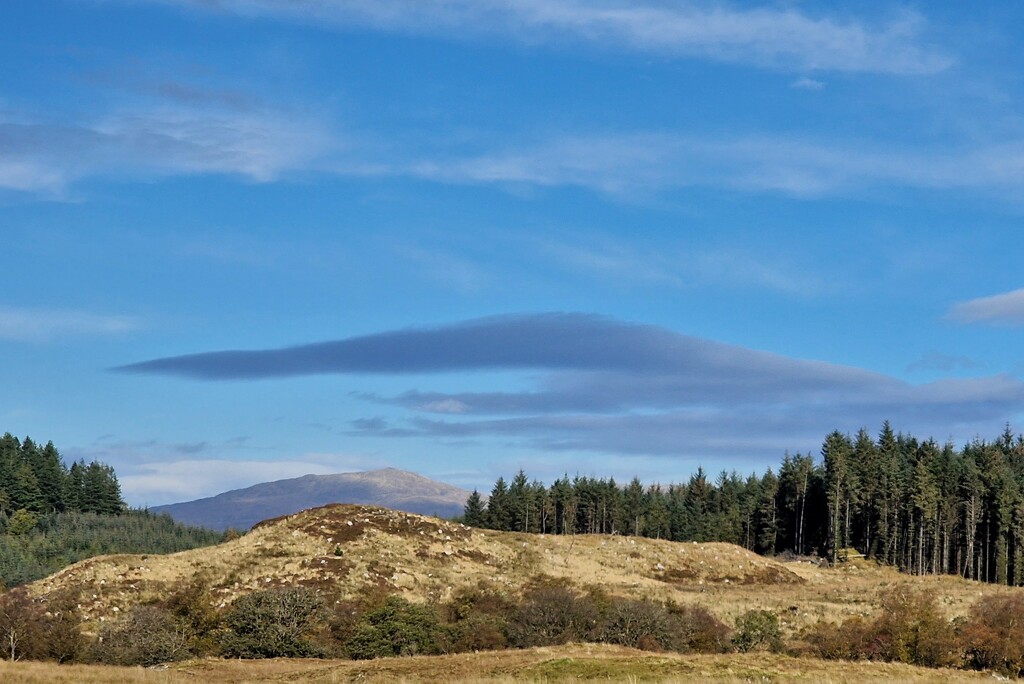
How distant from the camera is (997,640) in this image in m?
51.0

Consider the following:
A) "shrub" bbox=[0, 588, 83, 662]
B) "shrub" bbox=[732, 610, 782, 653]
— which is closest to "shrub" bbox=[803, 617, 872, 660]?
"shrub" bbox=[732, 610, 782, 653]

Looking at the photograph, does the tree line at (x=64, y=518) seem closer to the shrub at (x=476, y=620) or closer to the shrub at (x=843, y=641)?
the shrub at (x=476, y=620)

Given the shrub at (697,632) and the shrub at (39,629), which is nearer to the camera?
the shrub at (39,629)

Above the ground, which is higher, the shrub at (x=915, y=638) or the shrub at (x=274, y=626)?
the shrub at (x=915, y=638)

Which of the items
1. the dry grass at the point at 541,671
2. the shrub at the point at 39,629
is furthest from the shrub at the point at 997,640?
the shrub at the point at 39,629

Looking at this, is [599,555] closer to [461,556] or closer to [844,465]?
[461,556]

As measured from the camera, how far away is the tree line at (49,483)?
162 m

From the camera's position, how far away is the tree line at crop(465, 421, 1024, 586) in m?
125

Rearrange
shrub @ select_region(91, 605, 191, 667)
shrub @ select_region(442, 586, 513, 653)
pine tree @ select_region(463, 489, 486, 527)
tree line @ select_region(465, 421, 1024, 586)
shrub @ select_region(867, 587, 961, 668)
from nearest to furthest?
1. shrub @ select_region(867, 587, 961, 668)
2. shrub @ select_region(91, 605, 191, 667)
3. shrub @ select_region(442, 586, 513, 653)
4. tree line @ select_region(465, 421, 1024, 586)
5. pine tree @ select_region(463, 489, 486, 527)

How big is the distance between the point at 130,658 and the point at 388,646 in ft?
45.0

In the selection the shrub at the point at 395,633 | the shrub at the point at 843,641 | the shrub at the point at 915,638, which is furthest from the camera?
the shrub at the point at 395,633

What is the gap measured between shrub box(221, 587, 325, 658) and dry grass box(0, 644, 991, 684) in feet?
45.0

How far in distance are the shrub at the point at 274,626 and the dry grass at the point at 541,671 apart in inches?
540

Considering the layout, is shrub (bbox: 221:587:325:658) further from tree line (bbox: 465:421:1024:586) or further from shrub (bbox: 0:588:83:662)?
tree line (bbox: 465:421:1024:586)
